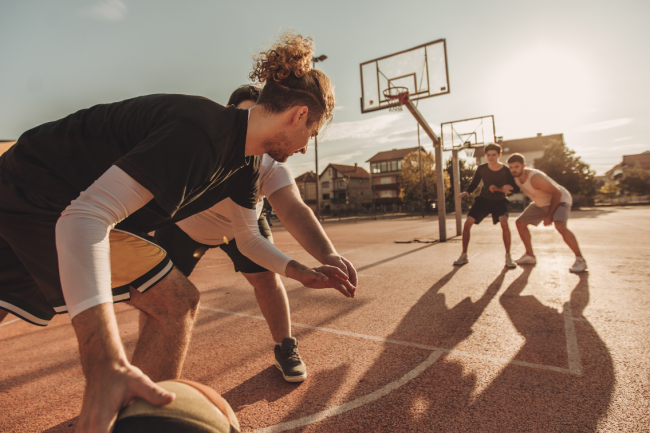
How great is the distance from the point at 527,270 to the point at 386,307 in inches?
123

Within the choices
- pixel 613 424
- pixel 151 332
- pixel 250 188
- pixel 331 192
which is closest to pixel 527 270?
pixel 613 424

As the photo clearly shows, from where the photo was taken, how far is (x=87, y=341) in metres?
0.92

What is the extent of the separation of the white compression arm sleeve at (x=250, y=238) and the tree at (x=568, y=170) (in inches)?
1731

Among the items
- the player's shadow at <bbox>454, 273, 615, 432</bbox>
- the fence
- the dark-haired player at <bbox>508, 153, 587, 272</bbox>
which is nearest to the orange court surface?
the player's shadow at <bbox>454, 273, 615, 432</bbox>

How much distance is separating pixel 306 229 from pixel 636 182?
67.2 m

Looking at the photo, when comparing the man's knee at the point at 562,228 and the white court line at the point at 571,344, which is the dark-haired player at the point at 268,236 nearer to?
the white court line at the point at 571,344

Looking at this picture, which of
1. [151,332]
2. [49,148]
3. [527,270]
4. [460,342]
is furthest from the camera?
[527,270]

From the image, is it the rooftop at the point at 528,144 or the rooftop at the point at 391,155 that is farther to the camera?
the rooftop at the point at 391,155

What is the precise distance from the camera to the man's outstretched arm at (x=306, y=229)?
1957mm

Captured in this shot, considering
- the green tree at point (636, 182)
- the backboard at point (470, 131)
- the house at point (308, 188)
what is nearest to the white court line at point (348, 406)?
the backboard at point (470, 131)

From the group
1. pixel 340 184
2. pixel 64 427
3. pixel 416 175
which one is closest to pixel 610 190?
pixel 416 175

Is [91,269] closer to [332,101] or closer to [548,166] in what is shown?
[332,101]

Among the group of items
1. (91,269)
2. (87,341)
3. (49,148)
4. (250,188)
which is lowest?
(87,341)

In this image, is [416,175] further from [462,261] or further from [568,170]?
[462,261]
